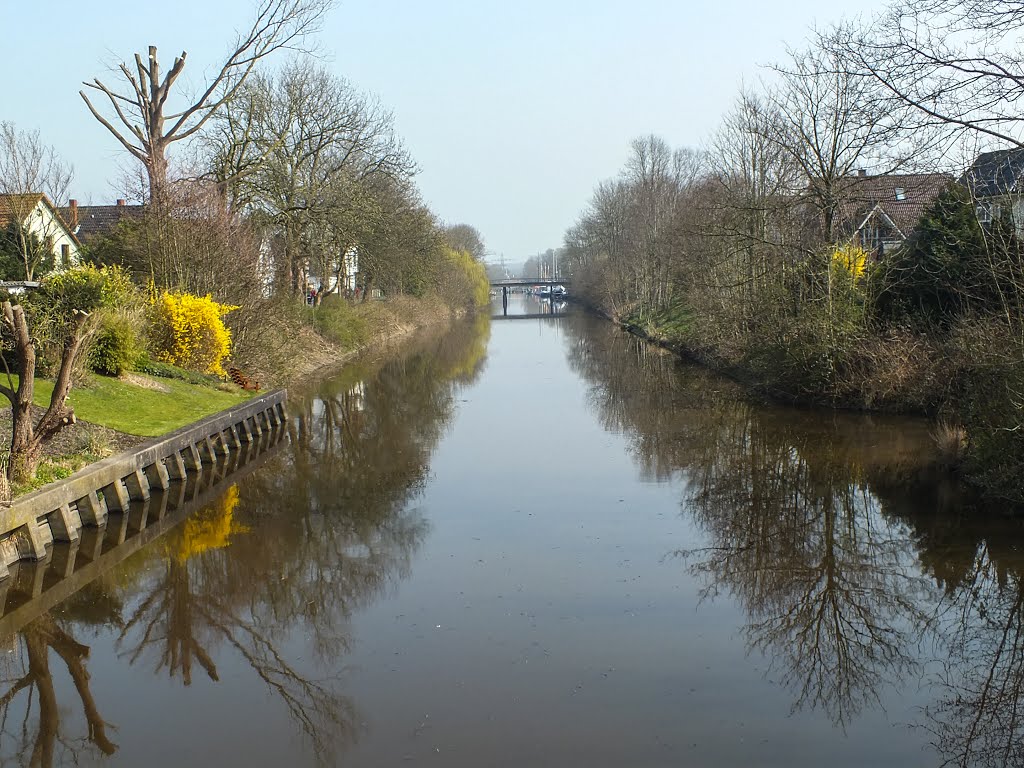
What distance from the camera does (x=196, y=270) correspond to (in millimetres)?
23828

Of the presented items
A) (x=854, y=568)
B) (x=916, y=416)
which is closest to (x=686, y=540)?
(x=854, y=568)

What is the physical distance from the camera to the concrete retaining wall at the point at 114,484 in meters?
10.2

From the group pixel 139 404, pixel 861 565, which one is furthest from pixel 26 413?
pixel 861 565

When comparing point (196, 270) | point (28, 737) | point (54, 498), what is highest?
point (196, 270)

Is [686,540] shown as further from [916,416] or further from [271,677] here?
[916,416]

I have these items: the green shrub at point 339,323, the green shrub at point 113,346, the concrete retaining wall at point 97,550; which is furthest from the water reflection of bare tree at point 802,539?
the green shrub at point 339,323

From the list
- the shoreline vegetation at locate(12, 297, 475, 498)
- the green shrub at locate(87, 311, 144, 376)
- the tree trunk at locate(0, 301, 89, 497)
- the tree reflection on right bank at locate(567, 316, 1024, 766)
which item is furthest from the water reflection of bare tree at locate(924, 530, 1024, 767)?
the green shrub at locate(87, 311, 144, 376)

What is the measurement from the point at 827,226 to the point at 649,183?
3273 centimetres

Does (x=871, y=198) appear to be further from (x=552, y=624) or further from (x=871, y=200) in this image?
(x=552, y=624)

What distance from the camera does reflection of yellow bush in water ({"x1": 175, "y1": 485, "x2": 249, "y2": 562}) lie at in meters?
11.4

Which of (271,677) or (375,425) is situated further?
(375,425)

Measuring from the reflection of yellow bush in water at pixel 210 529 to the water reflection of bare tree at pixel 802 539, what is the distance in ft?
17.9

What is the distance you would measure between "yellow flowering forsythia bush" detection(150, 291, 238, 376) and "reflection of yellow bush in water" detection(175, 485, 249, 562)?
833 cm

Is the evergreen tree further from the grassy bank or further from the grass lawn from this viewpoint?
the grassy bank
